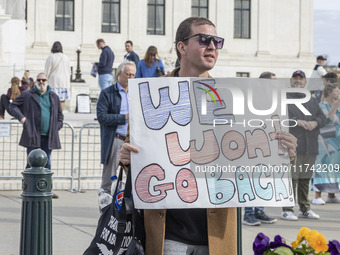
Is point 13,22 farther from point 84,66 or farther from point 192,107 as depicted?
point 192,107

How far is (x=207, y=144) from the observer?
151 inches

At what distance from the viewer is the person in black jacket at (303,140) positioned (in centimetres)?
461

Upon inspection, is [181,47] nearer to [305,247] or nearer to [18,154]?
[305,247]

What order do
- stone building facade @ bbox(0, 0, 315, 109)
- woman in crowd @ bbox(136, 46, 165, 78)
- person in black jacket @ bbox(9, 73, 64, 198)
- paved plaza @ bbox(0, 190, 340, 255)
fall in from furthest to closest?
1. stone building facade @ bbox(0, 0, 315, 109)
2. woman in crowd @ bbox(136, 46, 165, 78)
3. person in black jacket @ bbox(9, 73, 64, 198)
4. paved plaza @ bbox(0, 190, 340, 255)

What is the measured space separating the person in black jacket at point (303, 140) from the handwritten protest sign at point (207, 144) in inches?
8.9

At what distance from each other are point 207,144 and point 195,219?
1.19 feet

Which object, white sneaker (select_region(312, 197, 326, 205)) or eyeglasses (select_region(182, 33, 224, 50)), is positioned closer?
eyeglasses (select_region(182, 33, 224, 50))

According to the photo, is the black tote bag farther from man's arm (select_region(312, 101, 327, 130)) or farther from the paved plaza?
the paved plaza

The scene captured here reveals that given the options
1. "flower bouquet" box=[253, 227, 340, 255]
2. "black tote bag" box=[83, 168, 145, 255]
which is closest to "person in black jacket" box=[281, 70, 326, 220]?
"flower bouquet" box=[253, 227, 340, 255]

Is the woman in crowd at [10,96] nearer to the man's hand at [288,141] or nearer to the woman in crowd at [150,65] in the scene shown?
the woman in crowd at [150,65]

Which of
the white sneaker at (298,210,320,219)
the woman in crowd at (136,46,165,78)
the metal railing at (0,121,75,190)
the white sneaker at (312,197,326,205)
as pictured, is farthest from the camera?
the woman in crowd at (136,46,165,78)

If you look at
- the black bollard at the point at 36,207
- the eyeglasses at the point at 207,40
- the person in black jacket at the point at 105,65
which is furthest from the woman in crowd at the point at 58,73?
the eyeglasses at the point at 207,40

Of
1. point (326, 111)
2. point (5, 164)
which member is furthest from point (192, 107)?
point (5, 164)

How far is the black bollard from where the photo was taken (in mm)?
5547
